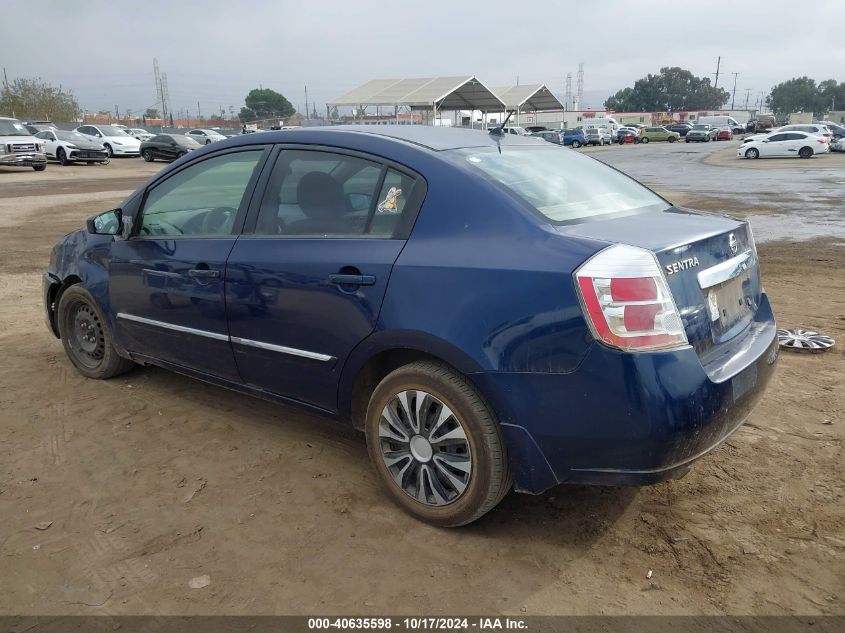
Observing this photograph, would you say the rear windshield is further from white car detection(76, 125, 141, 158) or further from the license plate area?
white car detection(76, 125, 141, 158)

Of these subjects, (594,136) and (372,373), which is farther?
(594,136)

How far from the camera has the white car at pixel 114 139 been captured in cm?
3528

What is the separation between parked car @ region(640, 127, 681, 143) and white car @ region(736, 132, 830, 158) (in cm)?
2708

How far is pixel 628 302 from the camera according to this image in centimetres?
243

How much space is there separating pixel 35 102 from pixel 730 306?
7424cm

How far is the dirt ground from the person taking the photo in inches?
101

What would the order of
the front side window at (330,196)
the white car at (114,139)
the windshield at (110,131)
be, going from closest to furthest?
the front side window at (330,196) < the white car at (114,139) < the windshield at (110,131)

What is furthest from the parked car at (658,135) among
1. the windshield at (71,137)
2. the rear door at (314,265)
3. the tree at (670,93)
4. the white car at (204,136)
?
the tree at (670,93)

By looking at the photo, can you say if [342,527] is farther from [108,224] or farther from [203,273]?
[108,224]

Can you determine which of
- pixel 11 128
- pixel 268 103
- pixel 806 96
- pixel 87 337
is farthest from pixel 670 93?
pixel 87 337

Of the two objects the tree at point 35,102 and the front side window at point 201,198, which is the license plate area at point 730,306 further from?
the tree at point 35,102

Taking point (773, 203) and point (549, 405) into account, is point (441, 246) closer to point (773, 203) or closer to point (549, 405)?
point (549, 405)

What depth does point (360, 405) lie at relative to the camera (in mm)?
3270

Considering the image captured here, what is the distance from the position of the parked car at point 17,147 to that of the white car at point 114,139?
9850mm
